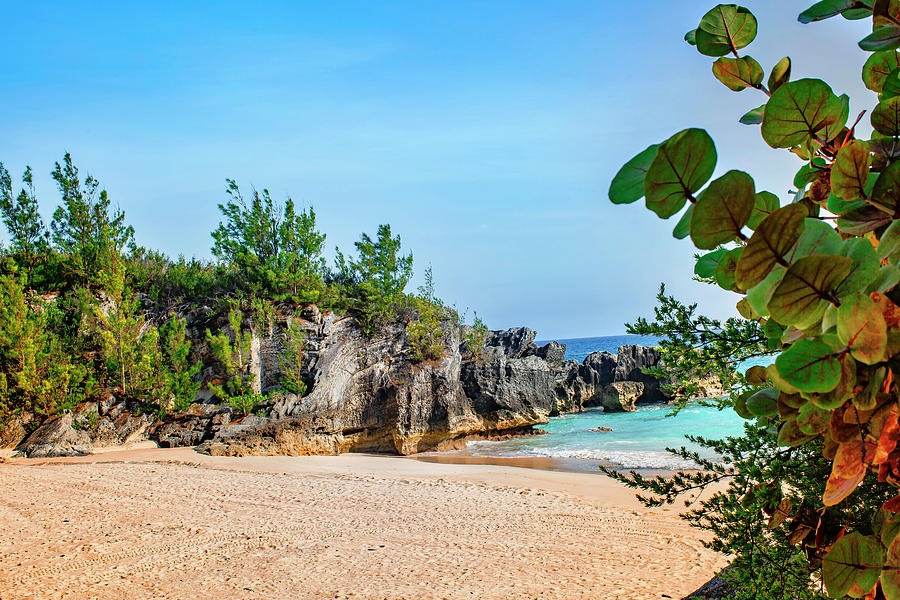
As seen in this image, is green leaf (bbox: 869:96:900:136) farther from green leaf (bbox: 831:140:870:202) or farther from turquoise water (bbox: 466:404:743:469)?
turquoise water (bbox: 466:404:743:469)

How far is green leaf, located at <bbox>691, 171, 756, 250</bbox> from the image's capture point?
1.62ft

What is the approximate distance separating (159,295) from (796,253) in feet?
76.6

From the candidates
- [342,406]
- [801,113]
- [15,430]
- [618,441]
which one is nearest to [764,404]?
[801,113]

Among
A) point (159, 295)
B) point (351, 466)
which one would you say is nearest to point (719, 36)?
point (351, 466)

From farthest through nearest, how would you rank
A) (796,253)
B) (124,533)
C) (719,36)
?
1. (124,533)
2. (719,36)
3. (796,253)

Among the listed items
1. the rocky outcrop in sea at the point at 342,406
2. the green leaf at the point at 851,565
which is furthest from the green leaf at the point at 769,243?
the rocky outcrop in sea at the point at 342,406

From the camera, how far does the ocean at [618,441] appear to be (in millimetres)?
14477

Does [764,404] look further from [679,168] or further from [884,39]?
[884,39]

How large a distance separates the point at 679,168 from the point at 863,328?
22cm

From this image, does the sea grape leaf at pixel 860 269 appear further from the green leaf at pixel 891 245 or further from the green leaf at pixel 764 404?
the green leaf at pixel 764 404

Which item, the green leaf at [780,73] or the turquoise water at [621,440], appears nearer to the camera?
the green leaf at [780,73]

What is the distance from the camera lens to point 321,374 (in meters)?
17.2

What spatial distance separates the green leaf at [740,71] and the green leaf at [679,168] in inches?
16.5

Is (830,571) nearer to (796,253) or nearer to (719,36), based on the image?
(796,253)
